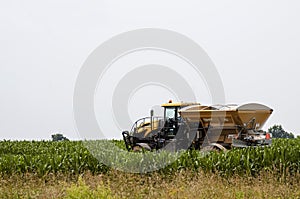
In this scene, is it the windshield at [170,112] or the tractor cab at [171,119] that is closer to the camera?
the tractor cab at [171,119]

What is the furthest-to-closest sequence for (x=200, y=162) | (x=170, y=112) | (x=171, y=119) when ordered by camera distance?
1. (x=170, y=112)
2. (x=171, y=119)
3. (x=200, y=162)

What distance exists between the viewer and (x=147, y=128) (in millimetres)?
17984

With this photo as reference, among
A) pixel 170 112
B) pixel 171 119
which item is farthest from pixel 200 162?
pixel 170 112

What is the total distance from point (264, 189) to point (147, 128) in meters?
8.62

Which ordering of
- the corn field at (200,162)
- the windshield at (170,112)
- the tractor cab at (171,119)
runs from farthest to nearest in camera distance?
the windshield at (170,112) → the tractor cab at (171,119) → the corn field at (200,162)

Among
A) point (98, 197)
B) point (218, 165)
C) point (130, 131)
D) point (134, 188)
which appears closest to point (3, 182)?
point (134, 188)

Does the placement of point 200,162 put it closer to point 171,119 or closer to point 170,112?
point 171,119

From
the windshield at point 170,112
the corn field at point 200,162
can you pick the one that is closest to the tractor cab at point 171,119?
the windshield at point 170,112

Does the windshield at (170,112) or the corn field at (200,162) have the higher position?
the windshield at (170,112)

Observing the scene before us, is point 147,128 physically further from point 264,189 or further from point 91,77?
point 264,189

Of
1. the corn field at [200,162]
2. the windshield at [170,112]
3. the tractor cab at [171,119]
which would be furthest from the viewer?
the windshield at [170,112]

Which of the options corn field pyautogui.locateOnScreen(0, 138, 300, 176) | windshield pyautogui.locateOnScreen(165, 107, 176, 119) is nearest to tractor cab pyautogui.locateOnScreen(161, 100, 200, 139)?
windshield pyautogui.locateOnScreen(165, 107, 176, 119)

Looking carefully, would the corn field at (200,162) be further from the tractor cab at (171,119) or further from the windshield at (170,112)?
the windshield at (170,112)

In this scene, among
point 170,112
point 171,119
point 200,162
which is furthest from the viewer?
point 170,112
